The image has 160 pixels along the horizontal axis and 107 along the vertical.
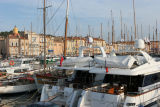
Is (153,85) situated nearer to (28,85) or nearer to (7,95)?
(28,85)

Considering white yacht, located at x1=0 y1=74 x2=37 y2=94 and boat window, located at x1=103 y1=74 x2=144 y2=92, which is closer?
boat window, located at x1=103 y1=74 x2=144 y2=92

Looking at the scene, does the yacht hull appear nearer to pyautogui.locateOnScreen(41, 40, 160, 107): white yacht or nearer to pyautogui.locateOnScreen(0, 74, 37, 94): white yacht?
pyautogui.locateOnScreen(0, 74, 37, 94): white yacht

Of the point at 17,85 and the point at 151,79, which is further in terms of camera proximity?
the point at 17,85

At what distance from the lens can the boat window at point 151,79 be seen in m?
10.8

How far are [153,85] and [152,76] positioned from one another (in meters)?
0.65

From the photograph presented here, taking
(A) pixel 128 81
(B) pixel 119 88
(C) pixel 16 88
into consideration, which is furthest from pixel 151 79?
(C) pixel 16 88

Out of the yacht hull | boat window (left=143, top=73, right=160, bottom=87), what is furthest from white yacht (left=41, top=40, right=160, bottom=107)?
the yacht hull

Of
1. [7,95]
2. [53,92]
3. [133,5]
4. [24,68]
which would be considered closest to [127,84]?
[53,92]

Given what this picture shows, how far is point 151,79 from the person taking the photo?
37.3 feet

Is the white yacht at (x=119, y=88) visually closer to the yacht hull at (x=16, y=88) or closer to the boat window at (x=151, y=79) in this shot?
the boat window at (x=151, y=79)

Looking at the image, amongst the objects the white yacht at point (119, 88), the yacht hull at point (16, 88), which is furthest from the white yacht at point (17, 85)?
the white yacht at point (119, 88)

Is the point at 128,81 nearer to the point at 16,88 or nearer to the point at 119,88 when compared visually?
the point at 119,88

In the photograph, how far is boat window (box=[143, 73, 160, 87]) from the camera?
1085 cm

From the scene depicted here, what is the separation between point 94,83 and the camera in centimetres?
1255
